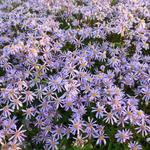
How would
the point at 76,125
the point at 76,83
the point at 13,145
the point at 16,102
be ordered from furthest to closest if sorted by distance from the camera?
the point at 76,83
the point at 16,102
the point at 76,125
the point at 13,145

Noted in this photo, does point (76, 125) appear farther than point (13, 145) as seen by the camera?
Yes

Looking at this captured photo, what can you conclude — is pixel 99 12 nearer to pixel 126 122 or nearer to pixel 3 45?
pixel 3 45

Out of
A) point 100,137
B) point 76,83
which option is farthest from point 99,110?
point 76,83

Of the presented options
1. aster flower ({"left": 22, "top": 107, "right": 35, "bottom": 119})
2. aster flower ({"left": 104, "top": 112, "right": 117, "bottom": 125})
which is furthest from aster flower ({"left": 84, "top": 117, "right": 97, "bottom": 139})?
aster flower ({"left": 22, "top": 107, "right": 35, "bottom": 119})

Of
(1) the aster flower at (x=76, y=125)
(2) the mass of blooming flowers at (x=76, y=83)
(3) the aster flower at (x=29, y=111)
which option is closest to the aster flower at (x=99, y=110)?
(2) the mass of blooming flowers at (x=76, y=83)

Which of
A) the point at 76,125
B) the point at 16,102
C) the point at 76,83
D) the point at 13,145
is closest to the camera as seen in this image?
the point at 13,145

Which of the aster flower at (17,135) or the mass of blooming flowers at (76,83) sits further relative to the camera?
the mass of blooming flowers at (76,83)

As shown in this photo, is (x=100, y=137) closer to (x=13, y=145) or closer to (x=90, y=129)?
(x=90, y=129)

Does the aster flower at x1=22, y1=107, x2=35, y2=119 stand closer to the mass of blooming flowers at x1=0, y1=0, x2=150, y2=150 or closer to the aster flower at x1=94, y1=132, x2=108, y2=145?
the mass of blooming flowers at x1=0, y1=0, x2=150, y2=150

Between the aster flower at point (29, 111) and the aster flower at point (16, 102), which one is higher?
the aster flower at point (16, 102)

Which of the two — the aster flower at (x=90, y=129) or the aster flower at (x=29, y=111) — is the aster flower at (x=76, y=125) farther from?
the aster flower at (x=29, y=111)
